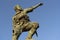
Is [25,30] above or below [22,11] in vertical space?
below

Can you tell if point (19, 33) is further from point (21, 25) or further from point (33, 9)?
point (33, 9)

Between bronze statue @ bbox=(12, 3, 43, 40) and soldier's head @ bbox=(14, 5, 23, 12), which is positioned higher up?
soldier's head @ bbox=(14, 5, 23, 12)

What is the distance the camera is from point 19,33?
73.3 feet

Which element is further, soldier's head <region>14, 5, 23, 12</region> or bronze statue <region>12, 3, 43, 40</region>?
soldier's head <region>14, 5, 23, 12</region>

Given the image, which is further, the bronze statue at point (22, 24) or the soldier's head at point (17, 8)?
the soldier's head at point (17, 8)

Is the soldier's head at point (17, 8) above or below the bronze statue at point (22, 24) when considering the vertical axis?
above

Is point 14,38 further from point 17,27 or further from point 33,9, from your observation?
point 33,9

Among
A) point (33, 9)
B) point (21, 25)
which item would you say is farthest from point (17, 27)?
point (33, 9)

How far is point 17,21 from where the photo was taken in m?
22.4

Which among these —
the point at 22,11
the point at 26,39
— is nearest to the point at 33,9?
the point at 22,11

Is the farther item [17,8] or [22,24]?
[17,8]

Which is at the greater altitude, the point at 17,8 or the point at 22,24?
the point at 17,8

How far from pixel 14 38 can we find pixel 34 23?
174cm

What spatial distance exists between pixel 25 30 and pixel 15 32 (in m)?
0.72
